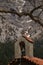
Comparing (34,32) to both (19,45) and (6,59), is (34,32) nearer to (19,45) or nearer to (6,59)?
(6,59)

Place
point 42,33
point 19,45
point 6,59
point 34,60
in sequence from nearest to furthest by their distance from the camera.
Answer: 1. point 34,60
2. point 19,45
3. point 6,59
4. point 42,33

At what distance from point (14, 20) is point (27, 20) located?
3.36m

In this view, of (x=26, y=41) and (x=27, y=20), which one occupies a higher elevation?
(x=27, y=20)

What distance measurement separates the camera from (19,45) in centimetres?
2314

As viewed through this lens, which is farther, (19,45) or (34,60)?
(19,45)

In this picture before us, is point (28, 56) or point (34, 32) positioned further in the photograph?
point (34, 32)

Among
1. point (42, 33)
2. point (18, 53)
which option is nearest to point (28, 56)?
point (18, 53)

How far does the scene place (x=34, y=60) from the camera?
21.4m

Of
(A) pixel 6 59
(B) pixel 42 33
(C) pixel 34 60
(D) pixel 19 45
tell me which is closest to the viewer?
(C) pixel 34 60

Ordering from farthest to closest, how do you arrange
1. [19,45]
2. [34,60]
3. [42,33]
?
1. [42,33]
2. [19,45]
3. [34,60]

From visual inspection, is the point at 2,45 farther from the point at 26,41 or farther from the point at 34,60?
the point at 34,60

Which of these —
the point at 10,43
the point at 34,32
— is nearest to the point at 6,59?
the point at 10,43

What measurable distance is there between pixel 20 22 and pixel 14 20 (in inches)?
86.9

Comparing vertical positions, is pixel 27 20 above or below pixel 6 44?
above
